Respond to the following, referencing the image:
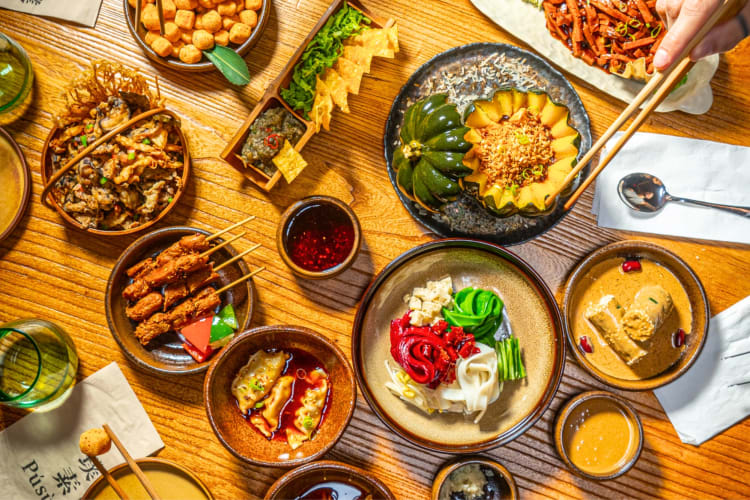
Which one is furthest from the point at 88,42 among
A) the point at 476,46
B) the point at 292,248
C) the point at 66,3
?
the point at 476,46

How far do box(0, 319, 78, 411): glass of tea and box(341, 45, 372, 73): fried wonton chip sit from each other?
1830mm

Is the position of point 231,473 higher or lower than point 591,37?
lower

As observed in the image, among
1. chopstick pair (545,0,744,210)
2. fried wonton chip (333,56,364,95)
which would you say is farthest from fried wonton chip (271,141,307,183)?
chopstick pair (545,0,744,210)

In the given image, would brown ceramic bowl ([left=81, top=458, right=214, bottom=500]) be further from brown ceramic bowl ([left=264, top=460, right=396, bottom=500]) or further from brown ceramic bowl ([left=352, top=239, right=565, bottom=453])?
brown ceramic bowl ([left=352, top=239, right=565, bottom=453])

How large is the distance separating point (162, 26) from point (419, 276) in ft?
5.23

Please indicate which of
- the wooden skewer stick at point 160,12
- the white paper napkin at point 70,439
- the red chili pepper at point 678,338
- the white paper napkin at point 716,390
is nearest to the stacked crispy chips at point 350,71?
the wooden skewer stick at point 160,12

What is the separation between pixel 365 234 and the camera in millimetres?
2434

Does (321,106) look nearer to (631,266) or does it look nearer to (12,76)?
(12,76)

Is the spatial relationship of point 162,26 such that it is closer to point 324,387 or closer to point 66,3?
point 66,3

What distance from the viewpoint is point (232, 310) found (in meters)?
2.35

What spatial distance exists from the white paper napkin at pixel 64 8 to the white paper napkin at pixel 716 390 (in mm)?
3273

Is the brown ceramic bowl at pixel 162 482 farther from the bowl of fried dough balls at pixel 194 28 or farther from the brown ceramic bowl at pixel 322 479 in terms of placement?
the bowl of fried dough balls at pixel 194 28

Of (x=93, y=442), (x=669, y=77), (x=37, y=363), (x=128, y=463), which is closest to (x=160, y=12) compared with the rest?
(x=37, y=363)

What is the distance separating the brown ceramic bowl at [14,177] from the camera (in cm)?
238
